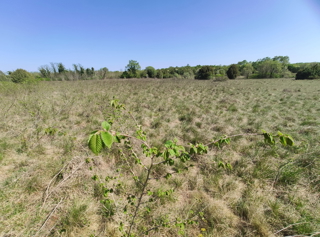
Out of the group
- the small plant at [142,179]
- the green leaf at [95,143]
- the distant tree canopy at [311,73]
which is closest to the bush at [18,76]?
the small plant at [142,179]

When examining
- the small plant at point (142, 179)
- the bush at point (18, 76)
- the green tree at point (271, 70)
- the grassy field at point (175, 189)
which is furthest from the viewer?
the green tree at point (271, 70)

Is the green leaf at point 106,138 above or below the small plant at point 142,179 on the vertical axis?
above

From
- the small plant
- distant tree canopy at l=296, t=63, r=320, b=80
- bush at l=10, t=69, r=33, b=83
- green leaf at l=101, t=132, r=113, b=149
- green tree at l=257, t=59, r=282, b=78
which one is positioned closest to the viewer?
green leaf at l=101, t=132, r=113, b=149

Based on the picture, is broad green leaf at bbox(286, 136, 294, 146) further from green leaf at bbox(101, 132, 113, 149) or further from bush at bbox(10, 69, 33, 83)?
bush at bbox(10, 69, 33, 83)

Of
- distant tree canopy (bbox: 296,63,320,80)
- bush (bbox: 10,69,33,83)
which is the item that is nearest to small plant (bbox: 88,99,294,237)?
bush (bbox: 10,69,33,83)

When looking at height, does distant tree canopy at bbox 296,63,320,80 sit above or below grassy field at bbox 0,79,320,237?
above

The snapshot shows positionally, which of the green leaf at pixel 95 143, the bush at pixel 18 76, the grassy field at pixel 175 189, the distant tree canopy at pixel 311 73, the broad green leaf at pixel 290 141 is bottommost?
the grassy field at pixel 175 189

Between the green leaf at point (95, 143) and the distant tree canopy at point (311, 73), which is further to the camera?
the distant tree canopy at point (311, 73)

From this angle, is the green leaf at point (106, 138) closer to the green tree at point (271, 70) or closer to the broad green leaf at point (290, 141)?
the broad green leaf at point (290, 141)

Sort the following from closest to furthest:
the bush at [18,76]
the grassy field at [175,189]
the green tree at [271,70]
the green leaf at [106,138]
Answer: the green leaf at [106,138]
the grassy field at [175,189]
the bush at [18,76]
the green tree at [271,70]

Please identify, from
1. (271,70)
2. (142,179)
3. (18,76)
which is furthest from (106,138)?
(271,70)

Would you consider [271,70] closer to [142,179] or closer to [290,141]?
[290,141]

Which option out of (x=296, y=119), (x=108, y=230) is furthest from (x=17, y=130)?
(x=296, y=119)

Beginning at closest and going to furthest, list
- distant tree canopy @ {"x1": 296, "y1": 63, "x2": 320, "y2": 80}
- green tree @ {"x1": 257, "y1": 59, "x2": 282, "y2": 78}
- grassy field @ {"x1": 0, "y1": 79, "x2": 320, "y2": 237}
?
grassy field @ {"x1": 0, "y1": 79, "x2": 320, "y2": 237} → distant tree canopy @ {"x1": 296, "y1": 63, "x2": 320, "y2": 80} → green tree @ {"x1": 257, "y1": 59, "x2": 282, "y2": 78}
